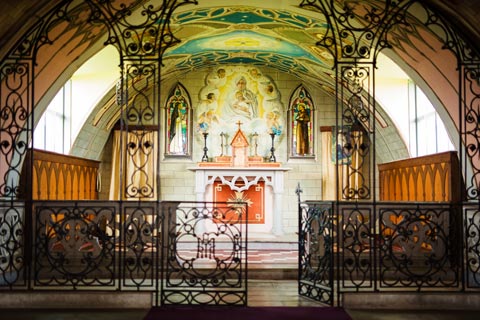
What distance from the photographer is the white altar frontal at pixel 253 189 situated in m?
13.4

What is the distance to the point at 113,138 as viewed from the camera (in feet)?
46.1

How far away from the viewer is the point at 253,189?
539 inches

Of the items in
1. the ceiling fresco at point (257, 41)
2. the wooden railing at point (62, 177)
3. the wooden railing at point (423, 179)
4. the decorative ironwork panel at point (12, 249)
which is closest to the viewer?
the decorative ironwork panel at point (12, 249)

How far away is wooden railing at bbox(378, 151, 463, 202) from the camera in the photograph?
360 inches

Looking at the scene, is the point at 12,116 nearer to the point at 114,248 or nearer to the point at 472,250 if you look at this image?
the point at 114,248

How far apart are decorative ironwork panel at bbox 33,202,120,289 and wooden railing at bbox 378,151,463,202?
498 centimetres

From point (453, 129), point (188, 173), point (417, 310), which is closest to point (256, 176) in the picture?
point (188, 173)

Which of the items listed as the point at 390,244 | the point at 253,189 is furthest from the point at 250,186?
the point at 390,244

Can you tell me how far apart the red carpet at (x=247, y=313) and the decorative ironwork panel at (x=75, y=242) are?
0.68 metres

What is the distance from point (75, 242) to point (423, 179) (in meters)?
6.01

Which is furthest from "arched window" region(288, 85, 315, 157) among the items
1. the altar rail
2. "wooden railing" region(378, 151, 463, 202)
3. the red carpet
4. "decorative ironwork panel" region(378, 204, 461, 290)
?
the red carpet

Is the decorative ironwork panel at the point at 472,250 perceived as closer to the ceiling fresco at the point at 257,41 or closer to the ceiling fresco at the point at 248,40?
the ceiling fresco at the point at 257,41

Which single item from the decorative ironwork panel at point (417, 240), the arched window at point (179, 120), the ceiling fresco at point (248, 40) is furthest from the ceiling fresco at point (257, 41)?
the decorative ironwork panel at point (417, 240)

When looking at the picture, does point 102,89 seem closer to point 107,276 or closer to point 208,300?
point 107,276
